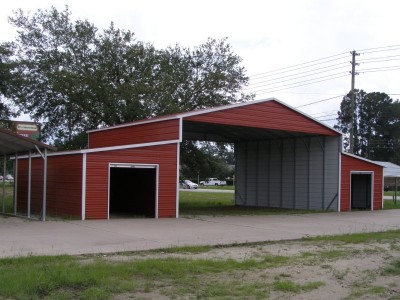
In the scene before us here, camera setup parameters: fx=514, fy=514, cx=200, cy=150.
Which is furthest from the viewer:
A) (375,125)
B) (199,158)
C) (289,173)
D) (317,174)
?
(375,125)

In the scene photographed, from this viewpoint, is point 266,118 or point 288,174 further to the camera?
point 288,174

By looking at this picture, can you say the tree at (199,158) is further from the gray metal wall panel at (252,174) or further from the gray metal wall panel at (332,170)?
the gray metal wall panel at (332,170)

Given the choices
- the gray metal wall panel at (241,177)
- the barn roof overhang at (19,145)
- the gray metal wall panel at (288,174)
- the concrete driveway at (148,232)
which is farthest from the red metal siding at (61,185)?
the gray metal wall panel at (288,174)

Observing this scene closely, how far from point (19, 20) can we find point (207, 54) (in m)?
12.6

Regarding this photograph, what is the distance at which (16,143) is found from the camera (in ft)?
63.5

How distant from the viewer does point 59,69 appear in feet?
106

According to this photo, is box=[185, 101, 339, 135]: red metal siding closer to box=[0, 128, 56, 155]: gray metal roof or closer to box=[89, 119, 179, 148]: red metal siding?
box=[89, 119, 179, 148]: red metal siding

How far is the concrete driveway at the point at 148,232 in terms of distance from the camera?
1196 cm

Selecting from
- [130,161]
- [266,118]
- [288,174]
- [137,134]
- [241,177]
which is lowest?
[241,177]

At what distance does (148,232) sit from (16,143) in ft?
23.8

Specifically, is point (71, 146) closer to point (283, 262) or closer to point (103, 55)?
point (103, 55)

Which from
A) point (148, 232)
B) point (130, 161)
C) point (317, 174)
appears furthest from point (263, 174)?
point (148, 232)

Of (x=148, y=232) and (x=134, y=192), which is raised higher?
(x=134, y=192)

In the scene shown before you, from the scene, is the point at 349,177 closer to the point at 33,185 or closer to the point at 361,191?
the point at 361,191
